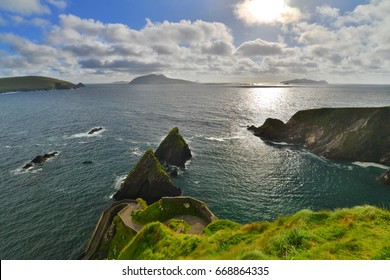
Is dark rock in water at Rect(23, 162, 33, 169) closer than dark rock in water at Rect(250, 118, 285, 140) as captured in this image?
Yes

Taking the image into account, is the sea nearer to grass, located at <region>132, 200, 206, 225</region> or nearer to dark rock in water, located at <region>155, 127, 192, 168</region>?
dark rock in water, located at <region>155, 127, 192, 168</region>

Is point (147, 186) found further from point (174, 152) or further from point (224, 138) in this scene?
point (224, 138)

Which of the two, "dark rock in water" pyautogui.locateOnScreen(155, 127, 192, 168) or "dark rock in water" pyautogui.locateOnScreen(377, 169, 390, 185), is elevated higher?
"dark rock in water" pyautogui.locateOnScreen(155, 127, 192, 168)

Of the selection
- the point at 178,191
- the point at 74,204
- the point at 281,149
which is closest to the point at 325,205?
the point at 178,191

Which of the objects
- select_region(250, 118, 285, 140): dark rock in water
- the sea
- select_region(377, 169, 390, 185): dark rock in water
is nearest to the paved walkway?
the sea

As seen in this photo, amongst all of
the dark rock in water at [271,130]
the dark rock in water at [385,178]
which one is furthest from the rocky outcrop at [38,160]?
the dark rock in water at [385,178]

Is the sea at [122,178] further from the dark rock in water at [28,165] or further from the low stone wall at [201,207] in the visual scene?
the low stone wall at [201,207]

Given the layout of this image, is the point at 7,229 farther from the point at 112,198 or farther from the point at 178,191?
the point at 178,191
